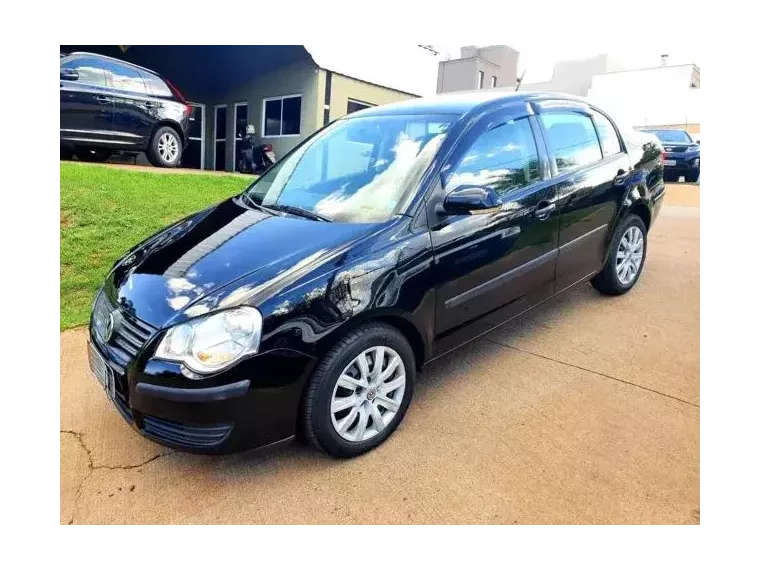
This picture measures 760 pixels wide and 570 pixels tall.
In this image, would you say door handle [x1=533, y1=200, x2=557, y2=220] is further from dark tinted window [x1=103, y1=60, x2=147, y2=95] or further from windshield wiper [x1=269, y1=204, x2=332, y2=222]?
dark tinted window [x1=103, y1=60, x2=147, y2=95]

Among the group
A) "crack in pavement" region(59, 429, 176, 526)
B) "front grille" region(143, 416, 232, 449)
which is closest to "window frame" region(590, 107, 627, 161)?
"front grille" region(143, 416, 232, 449)

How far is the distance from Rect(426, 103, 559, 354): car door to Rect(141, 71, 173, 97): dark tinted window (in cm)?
726

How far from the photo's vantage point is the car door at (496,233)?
2.89m

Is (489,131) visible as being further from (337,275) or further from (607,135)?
(607,135)

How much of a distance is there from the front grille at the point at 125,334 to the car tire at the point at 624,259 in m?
3.48

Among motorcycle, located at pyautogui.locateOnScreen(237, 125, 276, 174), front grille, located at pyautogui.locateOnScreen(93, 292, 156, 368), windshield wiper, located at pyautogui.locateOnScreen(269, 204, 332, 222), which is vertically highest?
motorcycle, located at pyautogui.locateOnScreen(237, 125, 276, 174)

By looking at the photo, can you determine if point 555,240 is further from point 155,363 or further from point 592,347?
point 155,363

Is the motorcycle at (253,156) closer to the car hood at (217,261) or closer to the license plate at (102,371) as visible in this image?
the car hood at (217,261)

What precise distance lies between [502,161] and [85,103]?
6.82 meters

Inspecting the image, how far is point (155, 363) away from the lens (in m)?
2.25

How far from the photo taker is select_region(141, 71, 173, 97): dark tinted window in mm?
8656

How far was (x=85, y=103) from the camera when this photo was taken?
760cm

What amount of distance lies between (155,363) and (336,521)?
1019 millimetres
